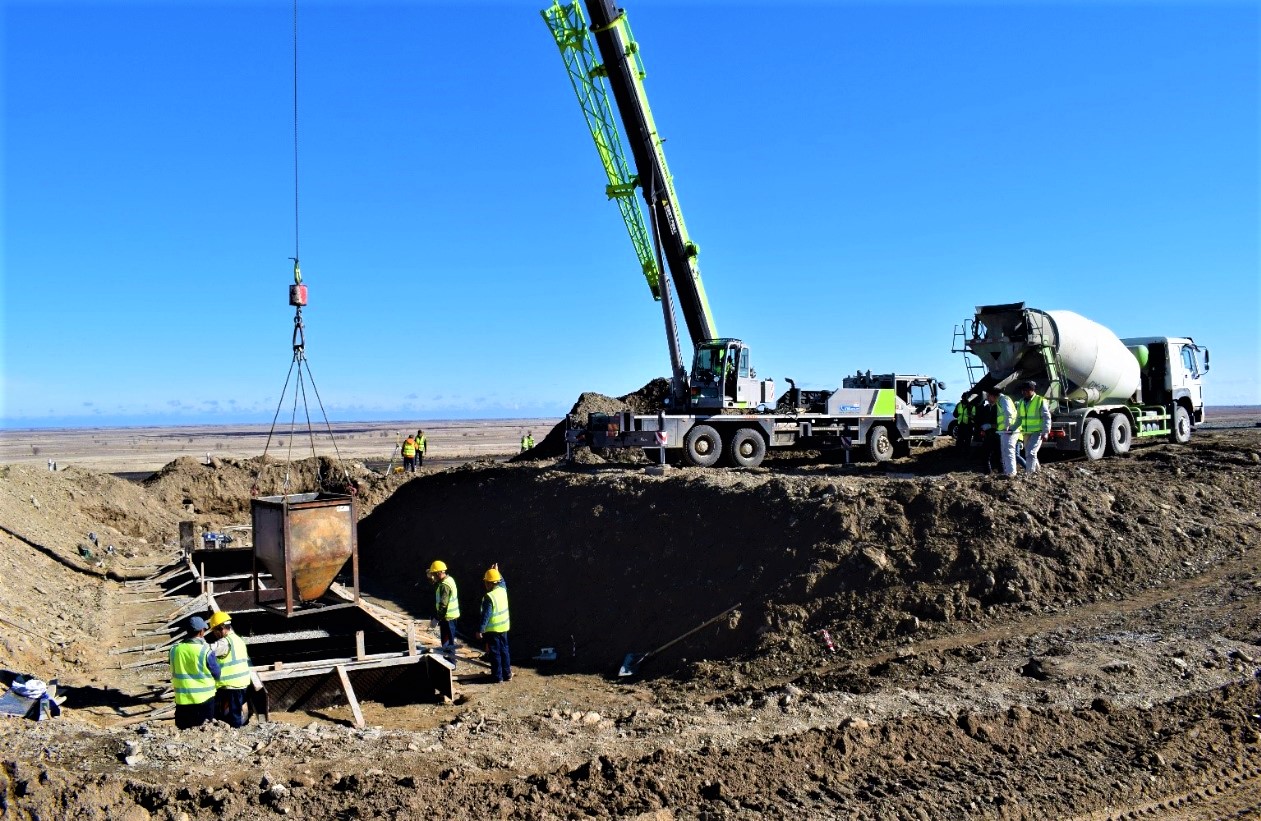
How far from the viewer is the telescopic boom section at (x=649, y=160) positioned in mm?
18422

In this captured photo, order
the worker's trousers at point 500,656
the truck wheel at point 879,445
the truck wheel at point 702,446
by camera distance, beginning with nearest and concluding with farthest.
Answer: the worker's trousers at point 500,656 → the truck wheel at point 702,446 → the truck wheel at point 879,445

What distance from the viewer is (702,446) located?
61.4 feet

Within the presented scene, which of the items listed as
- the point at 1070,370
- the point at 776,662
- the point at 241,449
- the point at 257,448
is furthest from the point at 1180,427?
the point at 257,448

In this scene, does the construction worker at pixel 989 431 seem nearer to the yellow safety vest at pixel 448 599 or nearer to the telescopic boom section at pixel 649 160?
the telescopic boom section at pixel 649 160

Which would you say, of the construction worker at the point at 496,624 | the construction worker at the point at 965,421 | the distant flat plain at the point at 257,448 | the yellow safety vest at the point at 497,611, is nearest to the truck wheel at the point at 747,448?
the construction worker at the point at 965,421

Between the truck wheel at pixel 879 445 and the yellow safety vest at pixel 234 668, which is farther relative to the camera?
the truck wheel at pixel 879 445

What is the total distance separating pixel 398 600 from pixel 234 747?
10200mm

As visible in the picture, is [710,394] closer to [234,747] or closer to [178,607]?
[178,607]

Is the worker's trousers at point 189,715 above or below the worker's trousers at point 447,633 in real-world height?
above

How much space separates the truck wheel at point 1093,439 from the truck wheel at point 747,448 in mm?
6259

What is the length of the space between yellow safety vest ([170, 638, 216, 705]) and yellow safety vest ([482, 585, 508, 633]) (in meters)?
3.51

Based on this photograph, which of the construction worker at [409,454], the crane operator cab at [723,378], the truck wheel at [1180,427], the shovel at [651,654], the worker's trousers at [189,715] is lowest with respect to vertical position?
the shovel at [651,654]

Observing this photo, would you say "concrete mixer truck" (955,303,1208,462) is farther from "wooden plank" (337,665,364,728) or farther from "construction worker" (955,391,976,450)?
"wooden plank" (337,665,364,728)

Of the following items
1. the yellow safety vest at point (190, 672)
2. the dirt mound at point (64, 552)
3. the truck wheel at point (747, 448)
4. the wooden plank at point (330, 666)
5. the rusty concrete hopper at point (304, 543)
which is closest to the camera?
the yellow safety vest at point (190, 672)
